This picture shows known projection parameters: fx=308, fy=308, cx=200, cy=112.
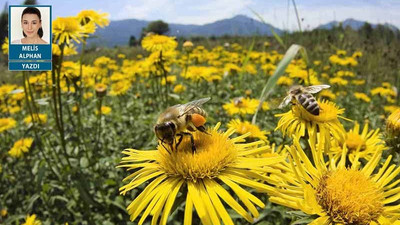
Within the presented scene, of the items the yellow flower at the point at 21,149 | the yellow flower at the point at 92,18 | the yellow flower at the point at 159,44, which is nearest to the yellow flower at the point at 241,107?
the yellow flower at the point at 159,44

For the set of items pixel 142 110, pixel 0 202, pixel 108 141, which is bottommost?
pixel 0 202

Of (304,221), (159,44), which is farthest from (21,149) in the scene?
(304,221)

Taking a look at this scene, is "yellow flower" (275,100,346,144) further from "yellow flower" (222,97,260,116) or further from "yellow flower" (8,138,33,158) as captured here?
"yellow flower" (8,138,33,158)

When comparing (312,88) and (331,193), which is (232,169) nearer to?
(331,193)

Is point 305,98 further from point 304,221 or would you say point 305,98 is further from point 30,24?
point 30,24

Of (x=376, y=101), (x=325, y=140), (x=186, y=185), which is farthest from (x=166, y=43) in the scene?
(x=376, y=101)

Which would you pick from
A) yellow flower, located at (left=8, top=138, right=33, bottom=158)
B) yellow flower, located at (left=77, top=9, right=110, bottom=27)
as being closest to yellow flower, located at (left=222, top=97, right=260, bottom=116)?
yellow flower, located at (left=77, top=9, right=110, bottom=27)

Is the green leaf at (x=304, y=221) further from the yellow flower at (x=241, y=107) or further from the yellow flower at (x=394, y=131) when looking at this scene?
the yellow flower at (x=241, y=107)
